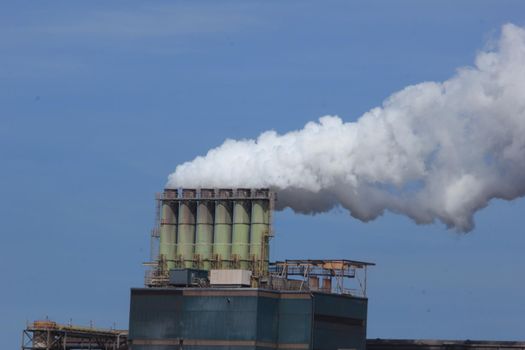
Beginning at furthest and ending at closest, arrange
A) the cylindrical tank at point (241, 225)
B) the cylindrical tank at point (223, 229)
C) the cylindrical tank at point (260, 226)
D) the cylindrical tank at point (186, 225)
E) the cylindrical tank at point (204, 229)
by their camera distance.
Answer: the cylindrical tank at point (186, 225), the cylindrical tank at point (204, 229), the cylindrical tank at point (223, 229), the cylindrical tank at point (241, 225), the cylindrical tank at point (260, 226)

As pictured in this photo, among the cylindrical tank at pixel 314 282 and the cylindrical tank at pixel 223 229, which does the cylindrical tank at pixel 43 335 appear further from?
the cylindrical tank at pixel 314 282

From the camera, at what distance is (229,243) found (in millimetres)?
168500

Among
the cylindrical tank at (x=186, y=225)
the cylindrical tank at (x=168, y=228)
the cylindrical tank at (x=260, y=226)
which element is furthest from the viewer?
the cylindrical tank at (x=168, y=228)

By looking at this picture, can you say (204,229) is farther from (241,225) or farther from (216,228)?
(241,225)

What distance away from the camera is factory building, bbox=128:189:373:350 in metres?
159

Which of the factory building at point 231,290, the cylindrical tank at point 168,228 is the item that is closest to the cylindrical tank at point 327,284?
the factory building at point 231,290

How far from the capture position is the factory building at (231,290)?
159 metres

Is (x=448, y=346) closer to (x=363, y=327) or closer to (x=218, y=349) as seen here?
(x=363, y=327)

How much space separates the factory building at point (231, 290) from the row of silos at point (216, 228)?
11 centimetres

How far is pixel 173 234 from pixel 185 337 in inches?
633

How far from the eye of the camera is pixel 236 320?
6260 inches

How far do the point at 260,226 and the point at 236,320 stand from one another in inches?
503

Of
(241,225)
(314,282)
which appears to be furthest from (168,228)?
(314,282)

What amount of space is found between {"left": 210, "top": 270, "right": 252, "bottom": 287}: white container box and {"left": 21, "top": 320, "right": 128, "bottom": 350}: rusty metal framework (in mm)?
16215
